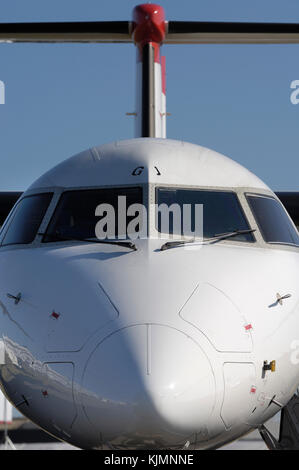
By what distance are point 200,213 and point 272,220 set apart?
31.3 inches

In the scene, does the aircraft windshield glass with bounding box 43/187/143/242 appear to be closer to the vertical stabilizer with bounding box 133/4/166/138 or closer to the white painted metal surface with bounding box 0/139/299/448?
the white painted metal surface with bounding box 0/139/299/448

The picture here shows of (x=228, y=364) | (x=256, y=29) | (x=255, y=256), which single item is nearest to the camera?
(x=228, y=364)

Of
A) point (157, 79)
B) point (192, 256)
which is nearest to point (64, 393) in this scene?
point (192, 256)

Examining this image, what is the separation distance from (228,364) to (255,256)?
1.30 m

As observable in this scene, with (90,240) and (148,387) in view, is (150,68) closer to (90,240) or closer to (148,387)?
(90,240)

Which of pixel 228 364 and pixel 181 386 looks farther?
pixel 228 364

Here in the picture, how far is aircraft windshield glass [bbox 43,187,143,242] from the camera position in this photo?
5477mm

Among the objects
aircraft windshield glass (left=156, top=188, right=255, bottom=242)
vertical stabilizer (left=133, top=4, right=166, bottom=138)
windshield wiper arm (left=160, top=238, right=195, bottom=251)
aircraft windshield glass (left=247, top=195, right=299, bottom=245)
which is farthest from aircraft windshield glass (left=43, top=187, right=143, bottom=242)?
vertical stabilizer (left=133, top=4, right=166, bottom=138)

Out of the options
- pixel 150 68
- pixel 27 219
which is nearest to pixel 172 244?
pixel 27 219

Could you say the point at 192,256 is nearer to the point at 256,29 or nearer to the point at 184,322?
the point at 184,322

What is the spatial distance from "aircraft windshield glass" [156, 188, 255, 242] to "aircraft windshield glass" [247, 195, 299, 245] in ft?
0.63

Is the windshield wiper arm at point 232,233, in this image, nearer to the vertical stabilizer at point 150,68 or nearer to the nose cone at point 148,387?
the nose cone at point 148,387

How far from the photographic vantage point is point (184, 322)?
4238 millimetres

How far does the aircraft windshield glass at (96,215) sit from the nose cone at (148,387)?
4.66 ft
